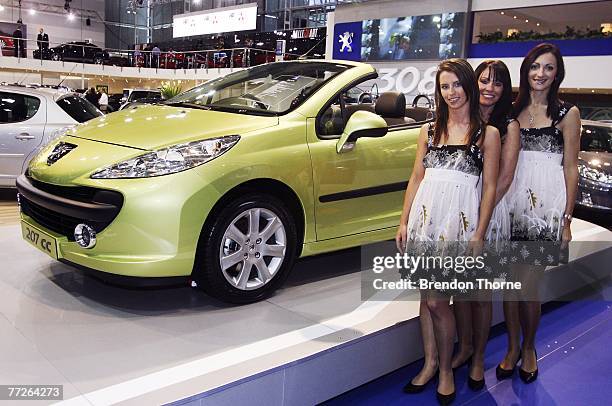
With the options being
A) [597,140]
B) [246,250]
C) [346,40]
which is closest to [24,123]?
[246,250]

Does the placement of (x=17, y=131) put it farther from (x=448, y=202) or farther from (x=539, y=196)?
(x=539, y=196)

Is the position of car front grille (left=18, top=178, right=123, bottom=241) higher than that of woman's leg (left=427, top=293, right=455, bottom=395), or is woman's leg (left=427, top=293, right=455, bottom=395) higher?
car front grille (left=18, top=178, right=123, bottom=241)

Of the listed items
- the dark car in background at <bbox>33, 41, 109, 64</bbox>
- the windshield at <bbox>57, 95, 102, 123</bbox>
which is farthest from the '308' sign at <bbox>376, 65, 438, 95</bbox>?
the windshield at <bbox>57, 95, 102, 123</bbox>

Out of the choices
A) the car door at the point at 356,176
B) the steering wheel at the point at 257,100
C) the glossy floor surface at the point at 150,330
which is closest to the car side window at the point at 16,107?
the glossy floor surface at the point at 150,330

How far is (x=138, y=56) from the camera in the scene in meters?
20.4

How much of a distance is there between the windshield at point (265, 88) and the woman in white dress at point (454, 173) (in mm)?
930

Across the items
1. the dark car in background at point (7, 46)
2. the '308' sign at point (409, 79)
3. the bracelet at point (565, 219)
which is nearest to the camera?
the bracelet at point (565, 219)

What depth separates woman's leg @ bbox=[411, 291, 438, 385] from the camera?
2424 millimetres

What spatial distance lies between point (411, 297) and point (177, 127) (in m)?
1.41

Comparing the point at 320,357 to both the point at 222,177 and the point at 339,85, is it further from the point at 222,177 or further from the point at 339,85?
the point at 339,85

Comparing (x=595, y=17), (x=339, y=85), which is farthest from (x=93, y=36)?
(x=339, y=85)

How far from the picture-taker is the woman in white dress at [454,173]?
2168mm

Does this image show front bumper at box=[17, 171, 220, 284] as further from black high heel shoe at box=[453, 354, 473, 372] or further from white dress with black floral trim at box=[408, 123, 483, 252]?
black high heel shoe at box=[453, 354, 473, 372]

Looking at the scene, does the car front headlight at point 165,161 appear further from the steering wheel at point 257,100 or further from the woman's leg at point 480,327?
the woman's leg at point 480,327
